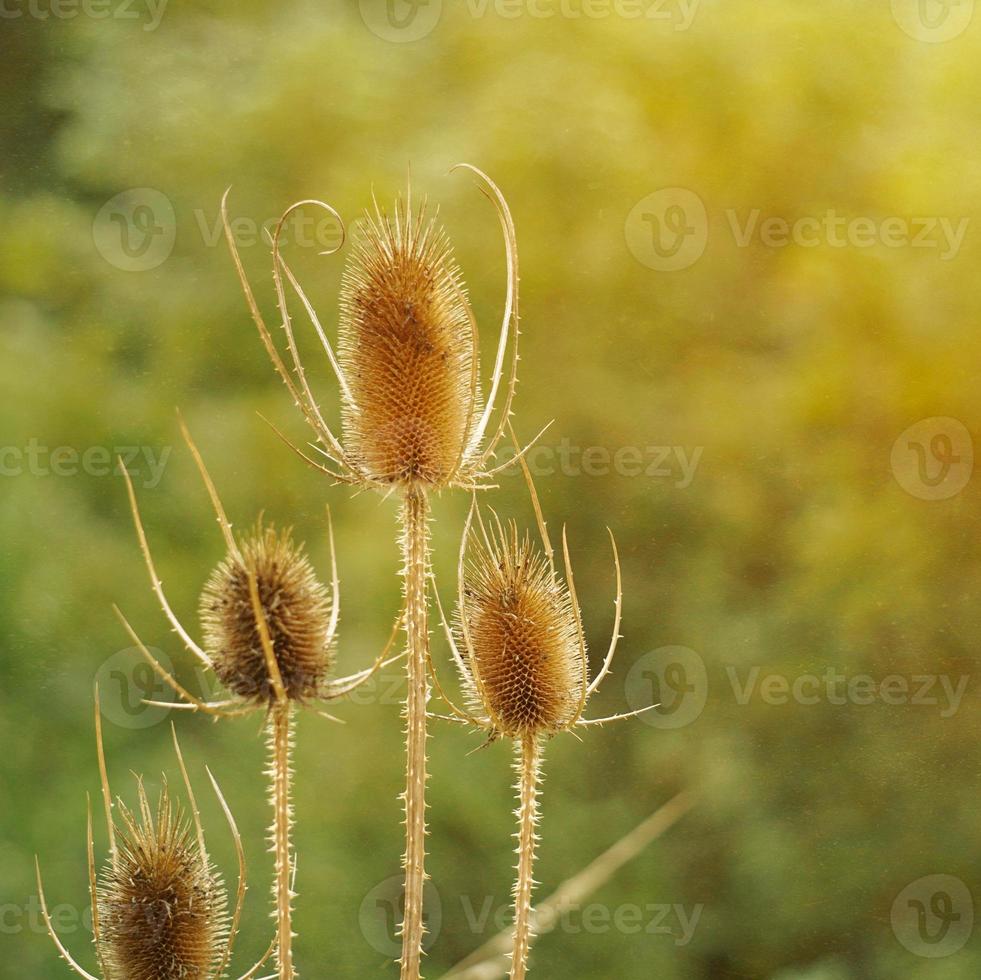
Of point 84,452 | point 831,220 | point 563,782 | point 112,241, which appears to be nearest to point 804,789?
point 563,782

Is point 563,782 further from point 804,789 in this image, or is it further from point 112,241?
point 112,241

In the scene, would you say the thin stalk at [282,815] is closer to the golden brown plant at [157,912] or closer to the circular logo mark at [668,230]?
the golden brown plant at [157,912]

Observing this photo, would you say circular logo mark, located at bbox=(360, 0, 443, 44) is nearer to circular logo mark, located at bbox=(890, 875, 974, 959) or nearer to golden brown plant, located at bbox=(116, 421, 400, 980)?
golden brown plant, located at bbox=(116, 421, 400, 980)

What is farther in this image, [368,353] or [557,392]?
[557,392]

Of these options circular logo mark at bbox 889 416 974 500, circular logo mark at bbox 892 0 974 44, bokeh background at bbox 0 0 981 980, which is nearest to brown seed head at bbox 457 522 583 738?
bokeh background at bbox 0 0 981 980

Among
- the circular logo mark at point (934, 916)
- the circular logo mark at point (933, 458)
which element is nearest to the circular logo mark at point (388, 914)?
the circular logo mark at point (934, 916)

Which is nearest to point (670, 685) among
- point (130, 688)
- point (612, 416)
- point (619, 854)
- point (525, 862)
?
point (619, 854)

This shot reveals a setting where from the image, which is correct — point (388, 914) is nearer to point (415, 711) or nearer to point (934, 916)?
point (934, 916)
